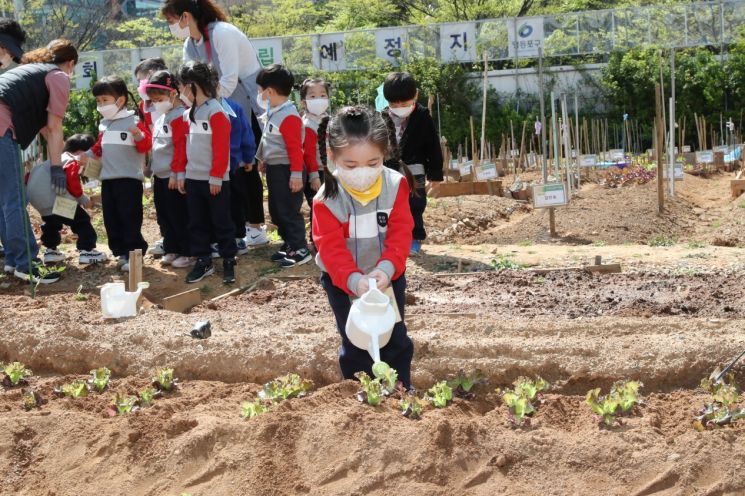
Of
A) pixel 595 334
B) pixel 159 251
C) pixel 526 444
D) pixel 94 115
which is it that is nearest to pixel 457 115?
pixel 94 115

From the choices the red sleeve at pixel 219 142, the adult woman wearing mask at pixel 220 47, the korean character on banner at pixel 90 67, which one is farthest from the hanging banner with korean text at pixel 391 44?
the red sleeve at pixel 219 142

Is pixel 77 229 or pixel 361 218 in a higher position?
pixel 361 218

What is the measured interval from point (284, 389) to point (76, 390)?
1.09 m

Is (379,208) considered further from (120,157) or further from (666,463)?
(120,157)

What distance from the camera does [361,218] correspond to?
13.6ft

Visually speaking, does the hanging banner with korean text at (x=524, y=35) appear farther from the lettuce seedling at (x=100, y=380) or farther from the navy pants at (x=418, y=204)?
the lettuce seedling at (x=100, y=380)

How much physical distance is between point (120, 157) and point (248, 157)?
98 centimetres

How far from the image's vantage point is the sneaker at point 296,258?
8227mm

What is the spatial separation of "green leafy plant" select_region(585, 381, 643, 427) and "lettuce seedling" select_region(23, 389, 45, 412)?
236 cm

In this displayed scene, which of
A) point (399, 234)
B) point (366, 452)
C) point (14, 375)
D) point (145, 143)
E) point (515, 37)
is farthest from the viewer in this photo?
point (515, 37)

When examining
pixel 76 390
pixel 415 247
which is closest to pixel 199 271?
pixel 415 247

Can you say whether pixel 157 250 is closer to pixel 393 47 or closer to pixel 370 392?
pixel 370 392

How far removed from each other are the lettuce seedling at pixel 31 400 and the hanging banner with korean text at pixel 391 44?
26799mm

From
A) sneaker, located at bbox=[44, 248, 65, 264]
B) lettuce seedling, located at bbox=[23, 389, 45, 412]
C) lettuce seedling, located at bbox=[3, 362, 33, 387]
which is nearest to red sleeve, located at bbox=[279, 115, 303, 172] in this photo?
sneaker, located at bbox=[44, 248, 65, 264]
